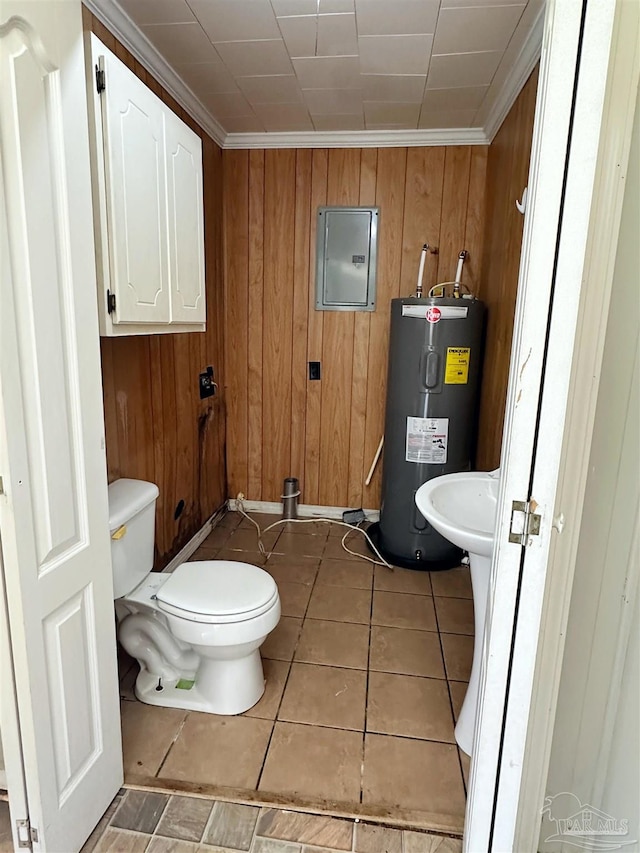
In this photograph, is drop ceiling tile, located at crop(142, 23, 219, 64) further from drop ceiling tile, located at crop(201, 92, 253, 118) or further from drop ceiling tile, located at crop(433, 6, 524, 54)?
drop ceiling tile, located at crop(433, 6, 524, 54)

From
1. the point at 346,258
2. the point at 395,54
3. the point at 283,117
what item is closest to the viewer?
the point at 395,54

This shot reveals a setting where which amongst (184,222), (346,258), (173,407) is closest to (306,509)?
(173,407)

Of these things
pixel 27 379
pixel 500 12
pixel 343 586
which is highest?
pixel 500 12

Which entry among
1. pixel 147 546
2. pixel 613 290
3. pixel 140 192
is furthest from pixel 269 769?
pixel 140 192

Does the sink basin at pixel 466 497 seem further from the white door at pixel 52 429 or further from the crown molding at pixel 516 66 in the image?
the crown molding at pixel 516 66

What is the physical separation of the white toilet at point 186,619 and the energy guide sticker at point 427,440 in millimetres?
1212

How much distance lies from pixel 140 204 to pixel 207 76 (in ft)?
4.30

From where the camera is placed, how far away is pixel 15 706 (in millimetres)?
1088

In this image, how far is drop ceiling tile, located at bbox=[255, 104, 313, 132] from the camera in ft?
8.75

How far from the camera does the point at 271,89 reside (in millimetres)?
2449

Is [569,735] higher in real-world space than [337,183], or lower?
lower

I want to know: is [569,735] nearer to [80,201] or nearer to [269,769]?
[269,769]

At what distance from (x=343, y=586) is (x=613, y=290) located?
1.99 m

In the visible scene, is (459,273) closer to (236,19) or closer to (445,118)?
(445,118)
